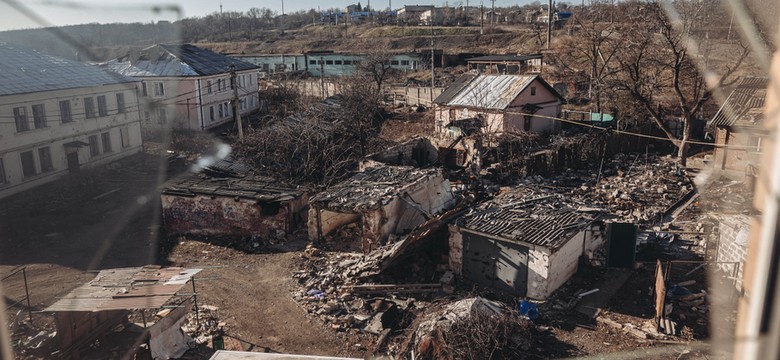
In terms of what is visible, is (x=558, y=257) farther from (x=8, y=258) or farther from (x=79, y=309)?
(x=8, y=258)

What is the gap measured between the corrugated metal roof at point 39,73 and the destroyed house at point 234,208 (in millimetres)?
8676

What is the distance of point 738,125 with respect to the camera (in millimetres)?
18250

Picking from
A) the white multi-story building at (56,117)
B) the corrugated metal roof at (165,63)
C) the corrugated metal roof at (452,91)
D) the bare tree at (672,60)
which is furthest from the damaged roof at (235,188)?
the corrugated metal roof at (165,63)

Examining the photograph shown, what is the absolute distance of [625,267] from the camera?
12.5 m

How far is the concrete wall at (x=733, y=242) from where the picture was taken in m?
10.8

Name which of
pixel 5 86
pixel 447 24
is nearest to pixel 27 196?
pixel 5 86

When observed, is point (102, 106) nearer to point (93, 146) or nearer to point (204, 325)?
point (93, 146)

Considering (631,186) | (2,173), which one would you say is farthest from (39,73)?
(631,186)

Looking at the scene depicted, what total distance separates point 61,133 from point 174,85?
8278 mm

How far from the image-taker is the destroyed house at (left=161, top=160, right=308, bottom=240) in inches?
593

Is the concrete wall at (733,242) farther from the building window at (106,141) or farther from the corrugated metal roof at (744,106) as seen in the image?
the building window at (106,141)

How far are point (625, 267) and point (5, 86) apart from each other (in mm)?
21026

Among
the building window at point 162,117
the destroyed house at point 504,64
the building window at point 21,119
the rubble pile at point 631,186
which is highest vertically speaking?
the destroyed house at point 504,64

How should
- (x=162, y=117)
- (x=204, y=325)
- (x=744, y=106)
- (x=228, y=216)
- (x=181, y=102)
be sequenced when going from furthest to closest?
(x=162, y=117) < (x=181, y=102) < (x=744, y=106) < (x=228, y=216) < (x=204, y=325)
